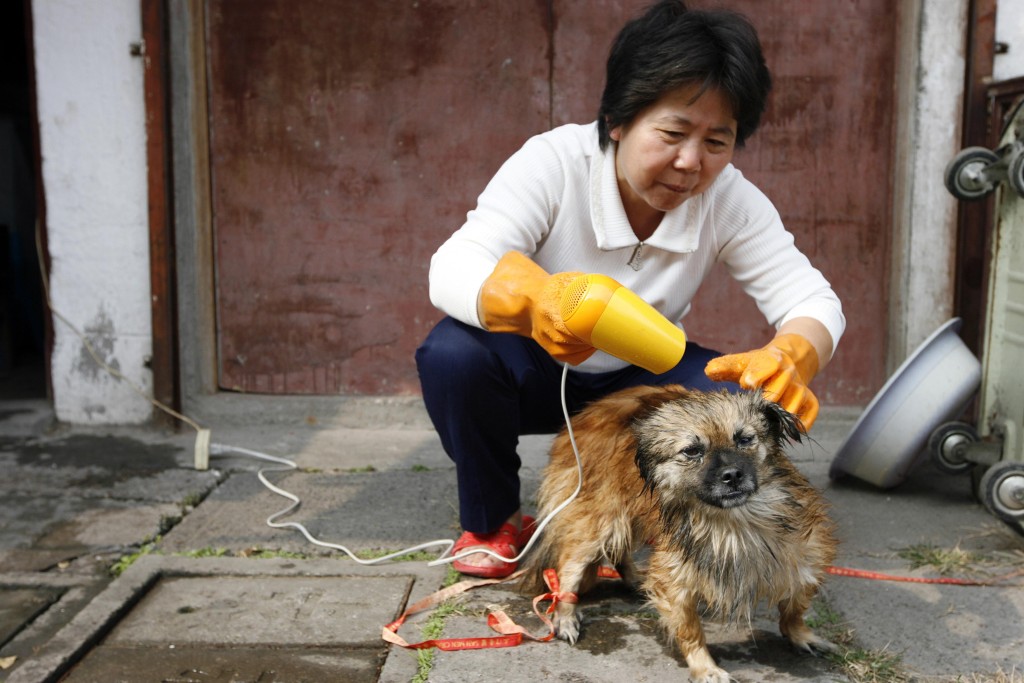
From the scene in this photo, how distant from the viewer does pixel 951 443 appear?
11.4ft

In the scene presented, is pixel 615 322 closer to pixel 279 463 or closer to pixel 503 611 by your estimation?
pixel 503 611

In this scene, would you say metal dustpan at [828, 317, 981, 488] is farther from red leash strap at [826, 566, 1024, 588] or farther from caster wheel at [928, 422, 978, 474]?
red leash strap at [826, 566, 1024, 588]

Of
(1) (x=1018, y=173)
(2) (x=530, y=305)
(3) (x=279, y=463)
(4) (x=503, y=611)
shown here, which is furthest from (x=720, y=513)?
(3) (x=279, y=463)

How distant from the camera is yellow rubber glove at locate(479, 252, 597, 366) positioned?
7.14ft

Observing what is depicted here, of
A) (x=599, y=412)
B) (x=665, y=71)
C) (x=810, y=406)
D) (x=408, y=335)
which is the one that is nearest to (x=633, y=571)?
(x=599, y=412)

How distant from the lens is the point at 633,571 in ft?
9.06

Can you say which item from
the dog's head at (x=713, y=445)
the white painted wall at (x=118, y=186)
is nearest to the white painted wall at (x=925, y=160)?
the white painted wall at (x=118, y=186)

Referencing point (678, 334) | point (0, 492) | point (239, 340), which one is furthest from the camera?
point (239, 340)

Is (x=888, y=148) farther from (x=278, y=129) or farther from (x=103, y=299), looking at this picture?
(x=103, y=299)

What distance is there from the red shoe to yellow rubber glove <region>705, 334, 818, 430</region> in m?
0.83

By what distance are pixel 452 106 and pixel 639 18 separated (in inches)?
77.9

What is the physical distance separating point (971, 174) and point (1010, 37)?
3.85 ft

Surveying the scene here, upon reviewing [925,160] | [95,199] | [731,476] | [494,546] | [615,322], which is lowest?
[494,546]

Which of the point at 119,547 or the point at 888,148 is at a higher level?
the point at 888,148
